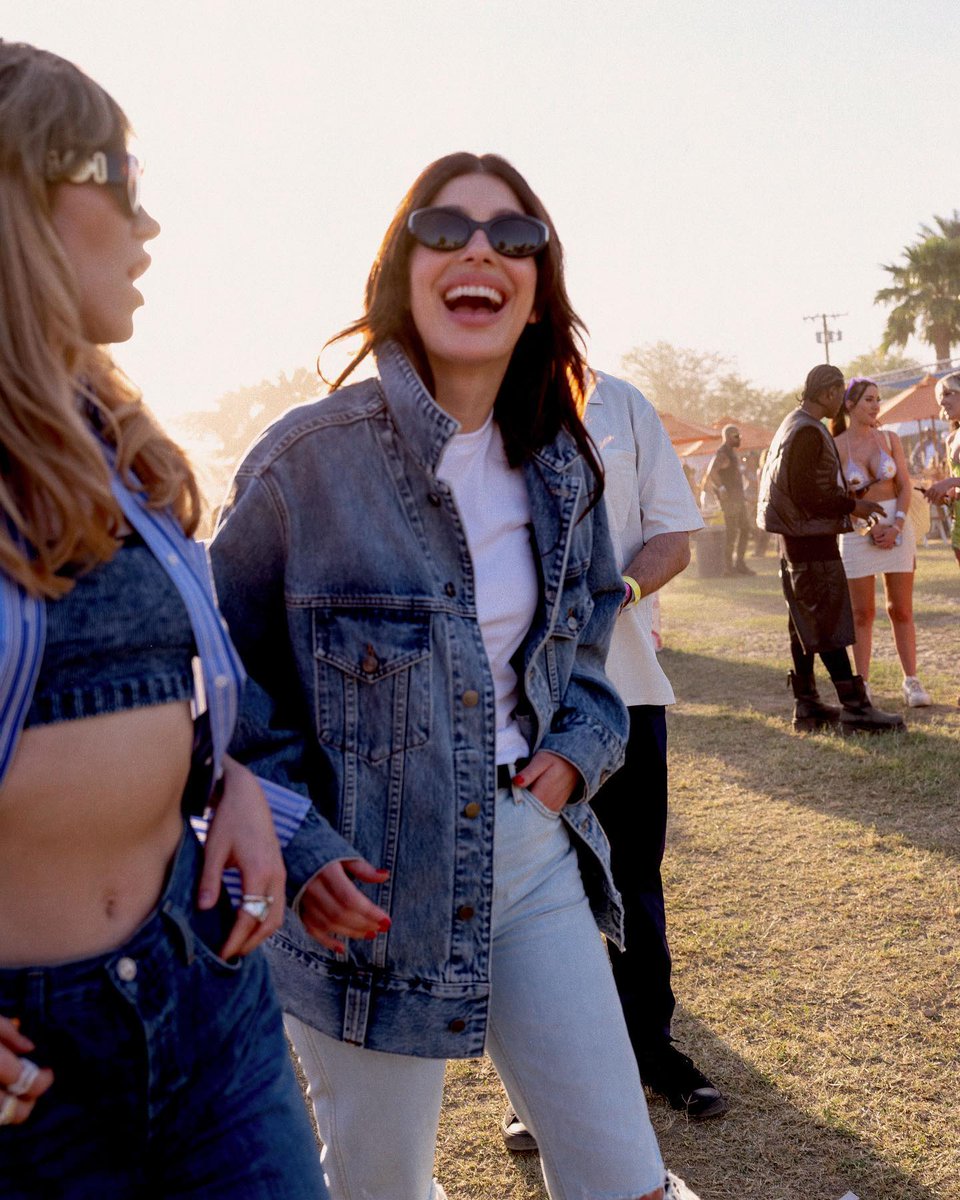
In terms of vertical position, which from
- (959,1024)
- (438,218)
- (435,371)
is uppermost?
(438,218)

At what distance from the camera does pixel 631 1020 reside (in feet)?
11.5

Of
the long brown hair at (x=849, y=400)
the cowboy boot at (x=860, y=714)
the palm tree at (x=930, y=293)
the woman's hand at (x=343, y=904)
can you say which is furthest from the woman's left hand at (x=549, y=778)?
the palm tree at (x=930, y=293)

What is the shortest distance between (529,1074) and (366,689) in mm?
714

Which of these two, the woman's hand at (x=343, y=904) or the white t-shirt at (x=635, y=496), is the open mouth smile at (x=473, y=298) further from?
the white t-shirt at (x=635, y=496)

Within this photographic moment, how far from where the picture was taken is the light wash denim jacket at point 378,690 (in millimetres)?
1947

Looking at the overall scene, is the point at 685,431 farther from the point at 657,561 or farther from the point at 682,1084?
the point at 682,1084

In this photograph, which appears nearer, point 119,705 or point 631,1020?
point 119,705

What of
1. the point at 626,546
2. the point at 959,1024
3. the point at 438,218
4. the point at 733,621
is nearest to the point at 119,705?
the point at 438,218

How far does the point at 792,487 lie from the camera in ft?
23.2

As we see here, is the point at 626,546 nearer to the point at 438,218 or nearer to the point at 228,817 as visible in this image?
the point at 438,218

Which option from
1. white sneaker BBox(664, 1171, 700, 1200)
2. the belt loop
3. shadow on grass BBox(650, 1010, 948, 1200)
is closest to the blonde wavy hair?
the belt loop

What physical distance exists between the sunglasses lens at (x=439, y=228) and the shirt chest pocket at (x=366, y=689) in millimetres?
685

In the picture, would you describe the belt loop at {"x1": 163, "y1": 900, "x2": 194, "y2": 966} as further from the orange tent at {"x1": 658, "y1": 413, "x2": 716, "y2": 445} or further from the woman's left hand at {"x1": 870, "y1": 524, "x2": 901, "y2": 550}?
the orange tent at {"x1": 658, "y1": 413, "x2": 716, "y2": 445}

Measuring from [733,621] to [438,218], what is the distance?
11.2 meters
